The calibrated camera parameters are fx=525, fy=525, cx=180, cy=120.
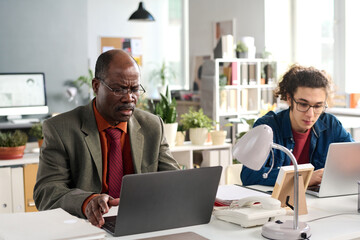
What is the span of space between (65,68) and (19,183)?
4404mm

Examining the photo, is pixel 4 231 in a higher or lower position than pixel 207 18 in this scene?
lower

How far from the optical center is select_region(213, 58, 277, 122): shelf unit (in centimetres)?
643

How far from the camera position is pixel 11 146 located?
3.46m

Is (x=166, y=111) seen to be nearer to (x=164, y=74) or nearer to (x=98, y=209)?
(x=98, y=209)

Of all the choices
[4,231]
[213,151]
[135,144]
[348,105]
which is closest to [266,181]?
[135,144]

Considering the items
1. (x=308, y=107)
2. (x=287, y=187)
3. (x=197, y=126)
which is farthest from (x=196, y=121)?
(x=287, y=187)

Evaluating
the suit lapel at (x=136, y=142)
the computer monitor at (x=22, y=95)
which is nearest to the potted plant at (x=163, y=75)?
the computer monitor at (x=22, y=95)

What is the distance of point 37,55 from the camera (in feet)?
24.3

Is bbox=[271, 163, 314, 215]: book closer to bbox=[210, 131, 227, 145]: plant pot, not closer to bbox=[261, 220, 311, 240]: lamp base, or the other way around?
bbox=[261, 220, 311, 240]: lamp base

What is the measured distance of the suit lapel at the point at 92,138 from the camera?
7.00ft

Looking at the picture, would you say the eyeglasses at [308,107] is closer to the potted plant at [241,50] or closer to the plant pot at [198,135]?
the plant pot at [198,135]

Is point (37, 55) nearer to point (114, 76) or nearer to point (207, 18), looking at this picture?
point (207, 18)

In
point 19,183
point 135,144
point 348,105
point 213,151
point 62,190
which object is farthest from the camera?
point 348,105

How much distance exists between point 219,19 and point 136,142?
587cm
